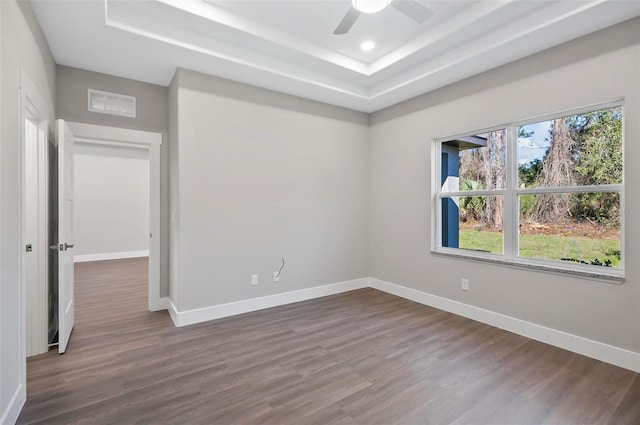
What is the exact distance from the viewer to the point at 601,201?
268 cm

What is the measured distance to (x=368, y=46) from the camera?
3385 mm

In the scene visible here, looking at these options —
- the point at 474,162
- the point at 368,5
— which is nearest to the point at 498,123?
the point at 474,162

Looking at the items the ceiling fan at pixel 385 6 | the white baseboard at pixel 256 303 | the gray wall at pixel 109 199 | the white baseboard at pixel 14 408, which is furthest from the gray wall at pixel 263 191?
the gray wall at pixel 109 199

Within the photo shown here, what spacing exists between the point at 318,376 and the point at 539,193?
2722 mm

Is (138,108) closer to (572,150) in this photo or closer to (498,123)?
(498,123)

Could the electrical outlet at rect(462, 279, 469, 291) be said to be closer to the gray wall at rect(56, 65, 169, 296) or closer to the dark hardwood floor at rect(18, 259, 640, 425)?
the dark hardwood floor at rect(18, 259, 640, 425)

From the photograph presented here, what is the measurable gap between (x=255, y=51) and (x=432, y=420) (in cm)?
357

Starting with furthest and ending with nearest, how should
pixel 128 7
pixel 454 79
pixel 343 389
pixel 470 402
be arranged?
pixel 454 79, pixel 128 7, pixel 343 389, pixel 470 402

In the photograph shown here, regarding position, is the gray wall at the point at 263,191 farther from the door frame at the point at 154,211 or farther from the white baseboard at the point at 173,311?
the door frame at the point at 154,211

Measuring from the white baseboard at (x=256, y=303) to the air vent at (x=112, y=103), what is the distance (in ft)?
7.66

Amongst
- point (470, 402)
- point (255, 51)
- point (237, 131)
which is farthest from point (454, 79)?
point (470, 402)

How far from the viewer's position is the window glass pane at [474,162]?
11.2 ft

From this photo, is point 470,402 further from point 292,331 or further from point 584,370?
point 292,331

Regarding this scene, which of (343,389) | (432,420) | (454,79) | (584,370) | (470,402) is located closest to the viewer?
(432,420)
